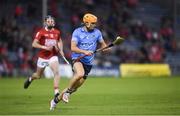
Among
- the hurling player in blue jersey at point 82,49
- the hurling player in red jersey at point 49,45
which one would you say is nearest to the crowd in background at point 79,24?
the hurling player in red jersey at point 49,45

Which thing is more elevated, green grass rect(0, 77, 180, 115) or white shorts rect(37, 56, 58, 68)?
white shorts rect(37, 56, 58, 68)

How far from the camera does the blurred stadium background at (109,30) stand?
4150 centimetres

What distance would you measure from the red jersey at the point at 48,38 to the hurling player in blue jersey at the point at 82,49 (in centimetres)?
407

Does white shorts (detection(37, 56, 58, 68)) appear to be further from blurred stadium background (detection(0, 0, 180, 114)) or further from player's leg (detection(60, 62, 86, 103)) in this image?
blurred stadium background (detection(0, 0, 180, 114))

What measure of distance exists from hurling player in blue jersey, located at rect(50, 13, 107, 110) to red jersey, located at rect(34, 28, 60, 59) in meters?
4.07

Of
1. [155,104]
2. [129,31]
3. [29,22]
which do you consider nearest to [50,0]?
[29,22]

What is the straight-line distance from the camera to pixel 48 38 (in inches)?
908

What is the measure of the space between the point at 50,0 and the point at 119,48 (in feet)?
18.9

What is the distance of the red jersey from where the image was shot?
22953 millimetres

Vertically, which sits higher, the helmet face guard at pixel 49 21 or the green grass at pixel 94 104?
the helmet face guard at pixel 49 21

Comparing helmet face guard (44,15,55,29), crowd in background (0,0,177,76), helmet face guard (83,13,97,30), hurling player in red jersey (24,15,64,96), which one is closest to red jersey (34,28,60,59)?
hurling player in red jersey (24,15,64,96)

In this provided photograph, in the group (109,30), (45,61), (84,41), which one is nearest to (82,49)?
(84,41)

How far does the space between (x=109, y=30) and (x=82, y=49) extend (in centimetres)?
2538

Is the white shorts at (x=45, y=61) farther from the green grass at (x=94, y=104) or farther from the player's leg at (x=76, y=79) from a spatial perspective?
the player's leg at (x=76, y=79)
